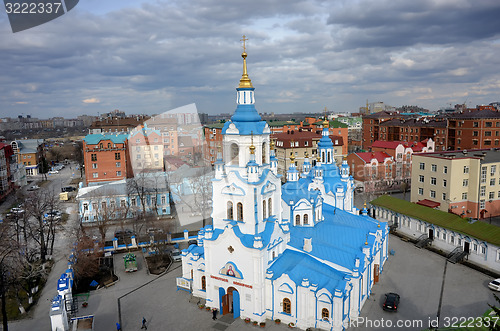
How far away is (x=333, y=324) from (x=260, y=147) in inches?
410

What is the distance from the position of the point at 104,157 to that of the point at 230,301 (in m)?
36.0

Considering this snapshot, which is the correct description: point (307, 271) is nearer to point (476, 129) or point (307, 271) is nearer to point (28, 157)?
point (476, 129)

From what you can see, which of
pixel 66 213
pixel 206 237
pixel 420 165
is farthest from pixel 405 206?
pixel 66 213

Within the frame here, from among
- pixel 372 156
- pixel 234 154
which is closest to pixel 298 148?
pixel 372 156

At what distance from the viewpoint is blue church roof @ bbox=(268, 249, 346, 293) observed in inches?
785

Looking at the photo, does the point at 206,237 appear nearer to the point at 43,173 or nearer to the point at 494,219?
the point at 494,219

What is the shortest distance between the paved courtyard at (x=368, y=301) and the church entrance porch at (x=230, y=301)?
1.47 ft

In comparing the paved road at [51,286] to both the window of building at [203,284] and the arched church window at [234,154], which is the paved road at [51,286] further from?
the arched church window at [234,154]

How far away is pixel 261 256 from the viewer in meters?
19.9

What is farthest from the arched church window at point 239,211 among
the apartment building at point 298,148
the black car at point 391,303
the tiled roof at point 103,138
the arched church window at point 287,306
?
the apartment building at point 298,148

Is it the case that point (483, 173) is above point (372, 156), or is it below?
below

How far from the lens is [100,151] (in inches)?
1981

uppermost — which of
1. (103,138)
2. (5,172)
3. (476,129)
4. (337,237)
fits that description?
(103,138)

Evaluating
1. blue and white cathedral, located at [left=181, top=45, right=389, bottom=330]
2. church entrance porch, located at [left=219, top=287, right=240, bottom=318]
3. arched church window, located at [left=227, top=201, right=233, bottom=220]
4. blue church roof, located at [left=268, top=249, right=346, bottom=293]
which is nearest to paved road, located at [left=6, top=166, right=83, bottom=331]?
blue and white cathedral, located at [left=181, top=45, right=389, bottom=330]
